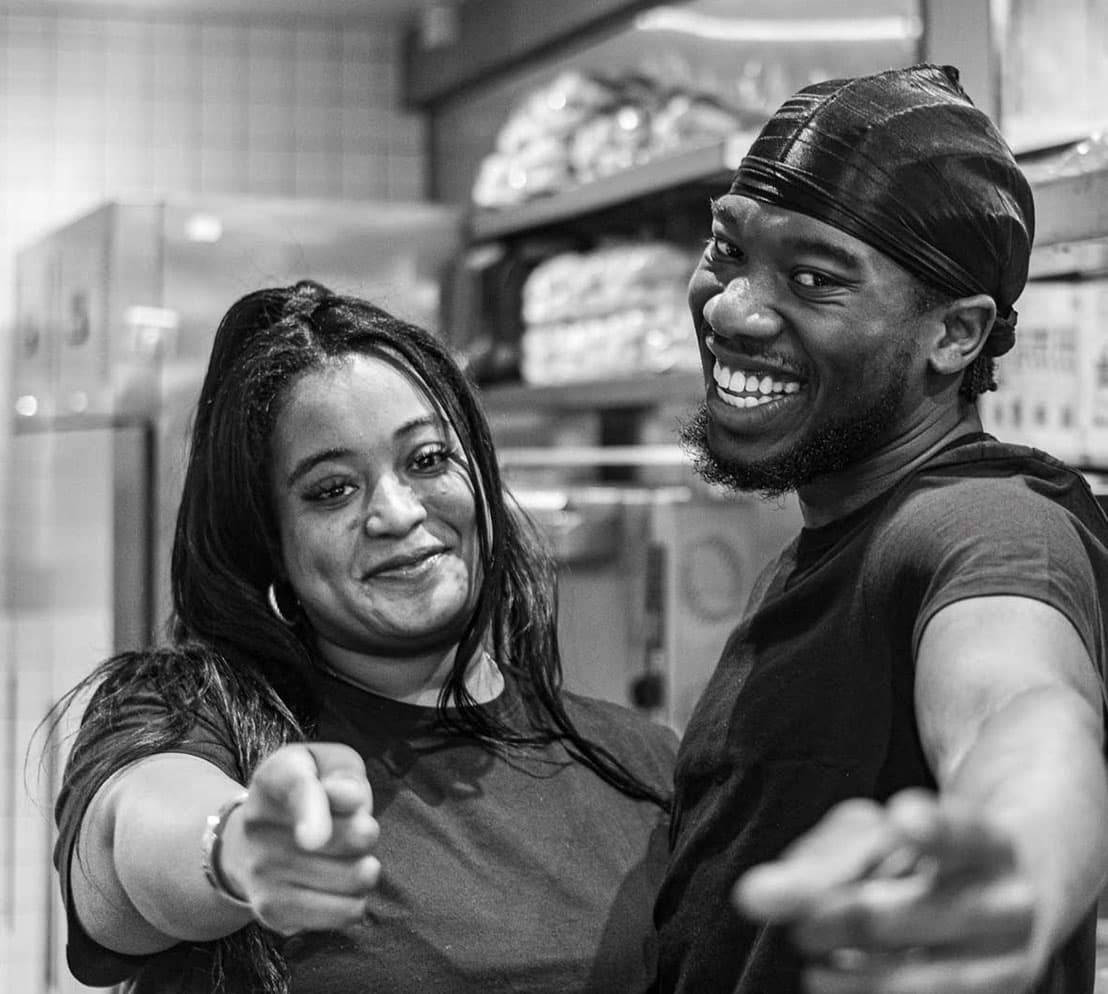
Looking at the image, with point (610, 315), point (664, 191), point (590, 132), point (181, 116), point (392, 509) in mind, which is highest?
point (181, 116)

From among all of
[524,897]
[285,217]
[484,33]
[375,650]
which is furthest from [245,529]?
[484,33]

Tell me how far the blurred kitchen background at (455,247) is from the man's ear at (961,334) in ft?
1.86

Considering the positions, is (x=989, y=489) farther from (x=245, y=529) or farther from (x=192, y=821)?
(x=245, y=529)

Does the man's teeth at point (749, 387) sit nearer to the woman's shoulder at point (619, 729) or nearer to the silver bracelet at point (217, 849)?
the silver bracelet at point (217, 849)

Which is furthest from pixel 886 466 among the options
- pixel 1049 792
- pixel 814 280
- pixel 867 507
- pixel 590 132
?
pixel 590 132

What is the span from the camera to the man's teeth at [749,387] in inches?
43.6

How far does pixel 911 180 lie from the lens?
104 centimetres

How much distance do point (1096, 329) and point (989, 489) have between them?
0.87 m

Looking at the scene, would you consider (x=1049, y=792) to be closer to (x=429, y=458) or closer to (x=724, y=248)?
(x=724, y=248)

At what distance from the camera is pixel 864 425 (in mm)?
1099

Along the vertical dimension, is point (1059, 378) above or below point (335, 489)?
above

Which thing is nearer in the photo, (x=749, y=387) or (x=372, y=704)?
(x=749, y=387)

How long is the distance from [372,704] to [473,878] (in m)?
0.19

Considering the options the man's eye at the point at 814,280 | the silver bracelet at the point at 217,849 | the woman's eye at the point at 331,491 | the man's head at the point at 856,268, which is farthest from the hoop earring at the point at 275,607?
the man's eye at the point at 814,280
